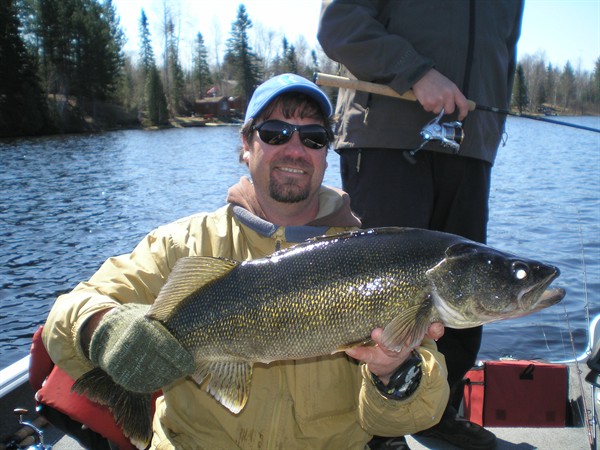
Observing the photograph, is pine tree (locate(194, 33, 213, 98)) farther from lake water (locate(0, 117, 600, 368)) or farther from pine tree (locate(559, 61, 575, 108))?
lake water (locate(0, 117, 600, 368))

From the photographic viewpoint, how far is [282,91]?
3.10 m

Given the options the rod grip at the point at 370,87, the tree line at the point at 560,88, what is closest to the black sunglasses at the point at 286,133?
the rod grip at the point at 370,87

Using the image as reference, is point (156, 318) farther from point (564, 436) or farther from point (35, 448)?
point (564, 436)

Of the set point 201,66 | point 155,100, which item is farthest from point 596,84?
point 155,100

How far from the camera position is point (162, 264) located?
2.75m

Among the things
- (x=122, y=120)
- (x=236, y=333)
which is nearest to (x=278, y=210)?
(x=236, y=333)

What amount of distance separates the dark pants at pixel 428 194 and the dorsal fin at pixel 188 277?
1.36 m

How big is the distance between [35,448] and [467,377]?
3.12m

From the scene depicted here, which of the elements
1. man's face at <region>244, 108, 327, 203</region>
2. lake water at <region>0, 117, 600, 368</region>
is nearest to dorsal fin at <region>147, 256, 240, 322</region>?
man's face at <region>244, 108, 327, 203</region>

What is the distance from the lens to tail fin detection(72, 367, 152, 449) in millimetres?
2379

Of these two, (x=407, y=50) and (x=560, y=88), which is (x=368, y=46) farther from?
(x=560, y=88)

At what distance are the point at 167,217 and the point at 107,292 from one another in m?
13.0

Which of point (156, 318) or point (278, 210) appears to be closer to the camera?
point (156, 318)

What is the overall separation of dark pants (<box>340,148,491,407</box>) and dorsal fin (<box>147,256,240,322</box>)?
1362 mm
